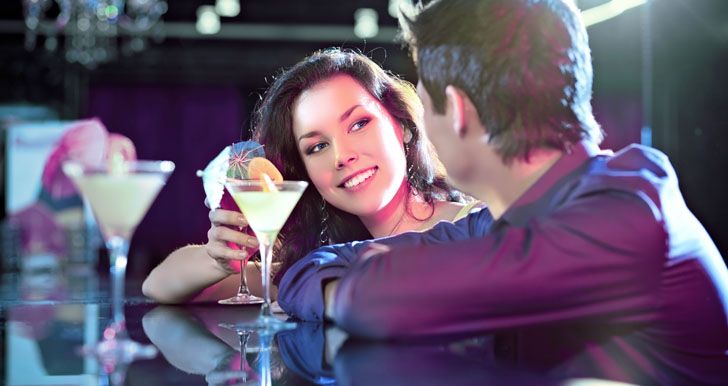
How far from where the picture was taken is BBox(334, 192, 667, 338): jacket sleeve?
112 cm

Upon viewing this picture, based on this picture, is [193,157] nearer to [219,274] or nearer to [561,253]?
[219,274]

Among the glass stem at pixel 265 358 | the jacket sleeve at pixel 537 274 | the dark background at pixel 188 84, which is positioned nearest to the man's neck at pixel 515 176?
the jacket sleeve at pixel 537 274

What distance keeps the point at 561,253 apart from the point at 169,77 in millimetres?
10703

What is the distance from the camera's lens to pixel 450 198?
2.79m

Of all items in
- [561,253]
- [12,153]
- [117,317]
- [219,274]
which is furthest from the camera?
[12,153]

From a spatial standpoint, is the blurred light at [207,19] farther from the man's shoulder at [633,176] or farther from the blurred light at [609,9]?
the man's shoulder at [633,176]

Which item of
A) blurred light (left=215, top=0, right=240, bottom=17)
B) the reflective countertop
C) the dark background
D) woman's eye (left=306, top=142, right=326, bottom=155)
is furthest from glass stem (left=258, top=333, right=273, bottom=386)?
blurred light (left=215, top=0, right=240, bottom=17)

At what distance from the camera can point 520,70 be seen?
131 centimetres

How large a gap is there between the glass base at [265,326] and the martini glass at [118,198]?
0.81 ft

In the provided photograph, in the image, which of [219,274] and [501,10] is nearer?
[501,10]

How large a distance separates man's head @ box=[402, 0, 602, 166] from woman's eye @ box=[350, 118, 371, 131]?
1016 mm

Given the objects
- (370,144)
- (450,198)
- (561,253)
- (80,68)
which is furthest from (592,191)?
(80,68)

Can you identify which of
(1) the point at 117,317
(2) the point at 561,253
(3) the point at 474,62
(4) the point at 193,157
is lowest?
(4) the point at 193,157

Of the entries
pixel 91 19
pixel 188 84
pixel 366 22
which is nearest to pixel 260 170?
pixel 91 19
